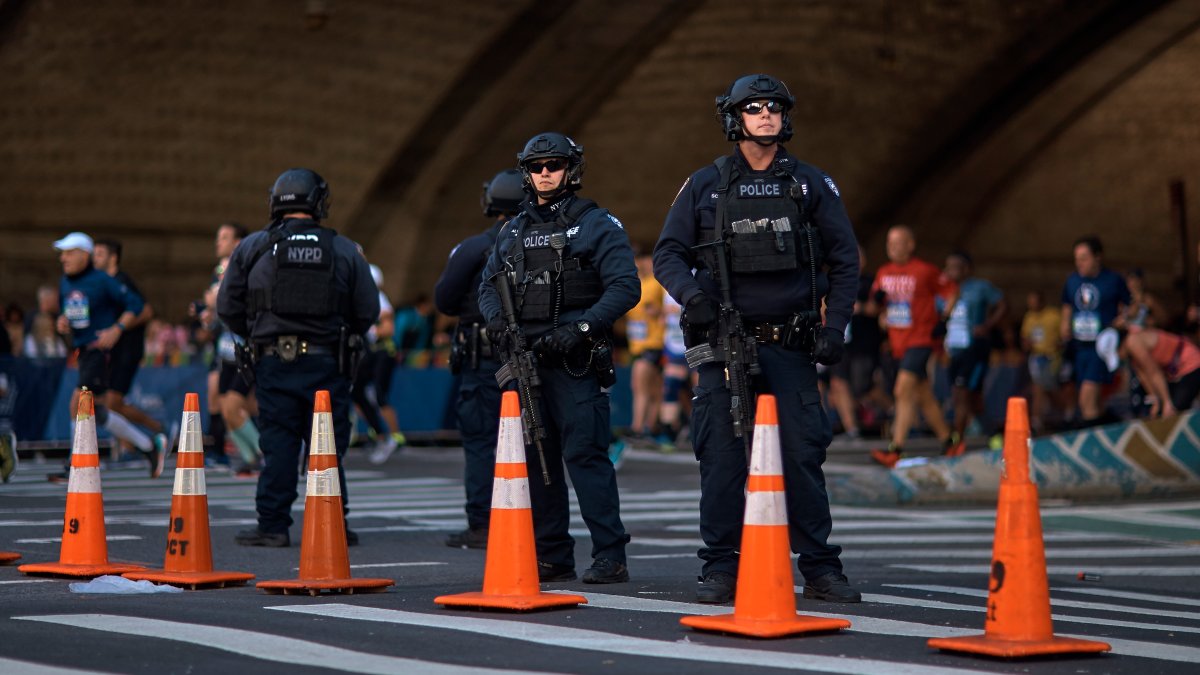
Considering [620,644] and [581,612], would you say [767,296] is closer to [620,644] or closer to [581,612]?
[581,612]

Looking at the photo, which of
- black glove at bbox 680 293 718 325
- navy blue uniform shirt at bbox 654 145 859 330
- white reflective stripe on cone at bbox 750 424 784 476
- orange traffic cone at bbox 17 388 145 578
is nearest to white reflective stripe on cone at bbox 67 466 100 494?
orange traffic cone at bbox 17 388 145 578

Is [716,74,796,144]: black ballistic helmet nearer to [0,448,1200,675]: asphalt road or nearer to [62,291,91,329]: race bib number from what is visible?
[0,448,1200,675]: asphalt road

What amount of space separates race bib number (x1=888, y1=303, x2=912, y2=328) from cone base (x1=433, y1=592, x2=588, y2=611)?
9.88 m

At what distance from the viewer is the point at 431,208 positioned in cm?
3372

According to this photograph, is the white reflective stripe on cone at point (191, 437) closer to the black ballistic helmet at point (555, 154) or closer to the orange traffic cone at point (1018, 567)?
the black ballistic helmet at point (555, 154)

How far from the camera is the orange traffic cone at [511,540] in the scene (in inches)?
288

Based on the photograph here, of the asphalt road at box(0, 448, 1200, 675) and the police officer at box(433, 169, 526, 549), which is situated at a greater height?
the police officer at box(433, 169, 526, 549)

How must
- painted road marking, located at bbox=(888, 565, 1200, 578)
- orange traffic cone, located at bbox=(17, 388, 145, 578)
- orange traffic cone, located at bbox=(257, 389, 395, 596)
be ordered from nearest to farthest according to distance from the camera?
orange traffic cone, located at bbox=(257, 389, 395, 596) < orange traffic cone, located at bbox=(17, 388, 145, 578) < painted road marking, located at bbox=(888, 565, 1200, 578)

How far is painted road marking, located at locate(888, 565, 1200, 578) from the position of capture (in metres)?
9.85

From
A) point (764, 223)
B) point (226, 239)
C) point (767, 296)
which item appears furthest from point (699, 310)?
point (226, 239)

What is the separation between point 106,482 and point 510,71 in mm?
16812

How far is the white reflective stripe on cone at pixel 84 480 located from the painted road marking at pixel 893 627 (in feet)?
7.93

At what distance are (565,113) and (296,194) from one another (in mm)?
22965

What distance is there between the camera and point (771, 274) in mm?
7766
